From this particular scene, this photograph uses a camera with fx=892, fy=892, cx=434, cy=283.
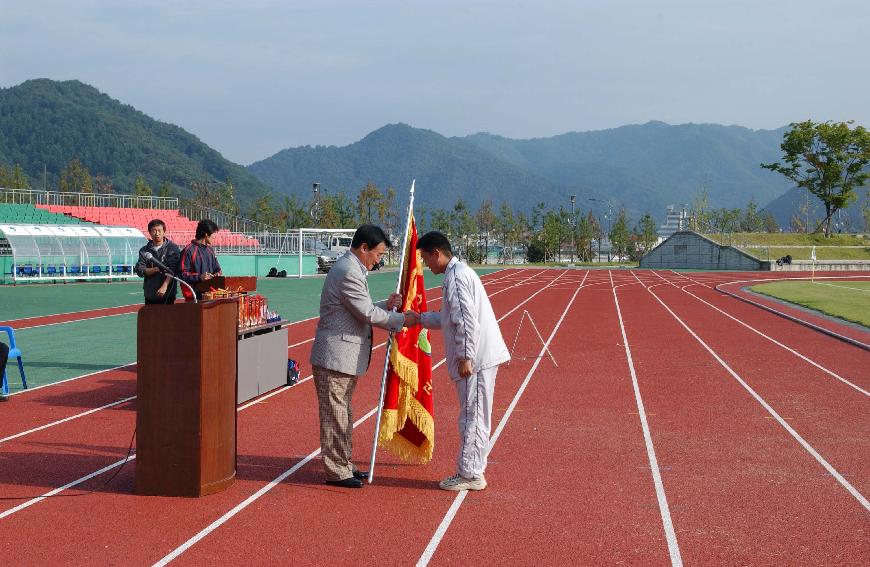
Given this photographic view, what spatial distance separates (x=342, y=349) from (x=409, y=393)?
70 centimetres

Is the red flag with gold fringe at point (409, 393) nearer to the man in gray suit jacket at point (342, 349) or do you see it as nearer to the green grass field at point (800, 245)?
the man in gray suit jacket at point (342, 349)

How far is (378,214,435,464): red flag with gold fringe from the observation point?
6.56 metres

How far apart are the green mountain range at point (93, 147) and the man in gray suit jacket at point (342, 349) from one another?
143596mm

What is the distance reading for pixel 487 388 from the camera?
20.4 feet

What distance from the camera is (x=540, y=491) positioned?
6.16 metres

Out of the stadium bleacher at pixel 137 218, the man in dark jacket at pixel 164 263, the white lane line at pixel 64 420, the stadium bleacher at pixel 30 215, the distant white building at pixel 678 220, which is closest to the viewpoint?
the white lane line at pixel 64 420

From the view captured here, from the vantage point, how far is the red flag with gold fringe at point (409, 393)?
6.56 m

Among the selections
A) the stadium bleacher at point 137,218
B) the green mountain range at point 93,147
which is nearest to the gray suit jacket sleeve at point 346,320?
the stadium bleacher at point 137,218

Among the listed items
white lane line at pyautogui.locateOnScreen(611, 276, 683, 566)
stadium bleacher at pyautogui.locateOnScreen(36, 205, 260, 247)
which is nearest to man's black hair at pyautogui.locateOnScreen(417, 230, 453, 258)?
white lane line at pyautogui.locateOnScreen(611, 276, 683, 566)

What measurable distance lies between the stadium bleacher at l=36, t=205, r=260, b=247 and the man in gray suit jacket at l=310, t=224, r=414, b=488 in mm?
40251

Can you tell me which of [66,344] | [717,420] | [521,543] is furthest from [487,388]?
[66,344]

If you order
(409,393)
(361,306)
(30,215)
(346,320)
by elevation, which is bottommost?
(409,393)

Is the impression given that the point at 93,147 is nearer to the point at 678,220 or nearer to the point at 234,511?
the point at 678,220

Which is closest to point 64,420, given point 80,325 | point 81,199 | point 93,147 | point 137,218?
point 80,325
